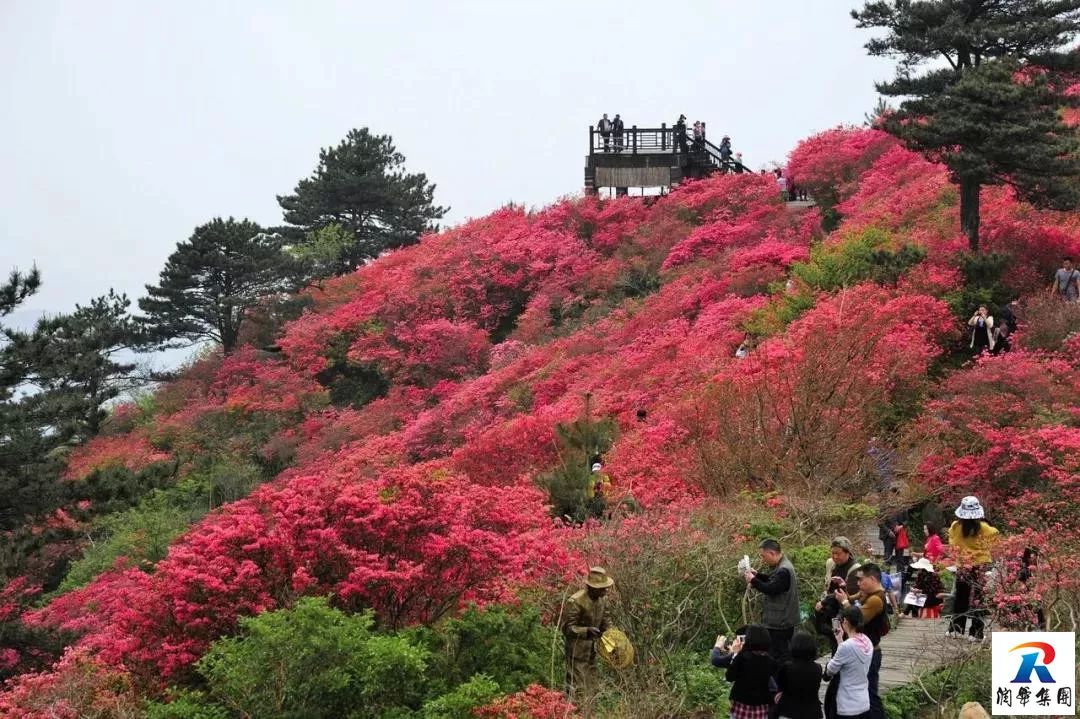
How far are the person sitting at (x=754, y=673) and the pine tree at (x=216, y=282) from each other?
36.7 metres

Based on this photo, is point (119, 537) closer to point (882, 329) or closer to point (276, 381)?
point (276, 381)

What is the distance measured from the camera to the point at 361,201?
185ft

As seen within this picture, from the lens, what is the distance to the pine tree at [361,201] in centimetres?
5566

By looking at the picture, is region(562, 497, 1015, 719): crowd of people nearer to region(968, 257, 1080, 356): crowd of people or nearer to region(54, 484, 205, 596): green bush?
region(968, 257, 1080, 356): crowd of people

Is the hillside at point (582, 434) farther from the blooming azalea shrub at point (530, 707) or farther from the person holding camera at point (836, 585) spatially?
the person holding camera at point (836, 585)

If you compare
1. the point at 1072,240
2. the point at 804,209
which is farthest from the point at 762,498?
the point at 804,209

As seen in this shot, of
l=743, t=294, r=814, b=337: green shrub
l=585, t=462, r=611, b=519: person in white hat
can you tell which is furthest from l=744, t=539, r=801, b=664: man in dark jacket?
l=743, t=294, r=814, b=337: green shrub

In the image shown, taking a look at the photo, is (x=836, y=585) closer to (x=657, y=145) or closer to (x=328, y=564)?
(x=328, y=564)

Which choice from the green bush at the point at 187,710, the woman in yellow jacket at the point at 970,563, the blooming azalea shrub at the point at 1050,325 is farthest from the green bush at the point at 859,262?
the green bush at the point at 187,710

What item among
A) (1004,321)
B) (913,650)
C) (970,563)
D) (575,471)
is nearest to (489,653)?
(913,650)

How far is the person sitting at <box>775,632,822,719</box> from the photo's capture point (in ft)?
27.0

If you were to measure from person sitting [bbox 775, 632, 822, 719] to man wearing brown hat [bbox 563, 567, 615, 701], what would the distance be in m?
1.92

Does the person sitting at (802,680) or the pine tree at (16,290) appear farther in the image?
the pine tree at (16,290)

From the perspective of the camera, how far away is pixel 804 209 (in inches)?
1383
